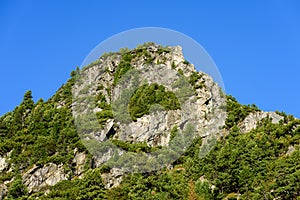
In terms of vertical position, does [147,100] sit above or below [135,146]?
above

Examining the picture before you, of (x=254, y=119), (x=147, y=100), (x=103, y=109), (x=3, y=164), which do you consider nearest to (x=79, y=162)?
(x=3, y=164)

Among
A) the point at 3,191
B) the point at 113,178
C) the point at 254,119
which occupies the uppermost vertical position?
the point at 254,119

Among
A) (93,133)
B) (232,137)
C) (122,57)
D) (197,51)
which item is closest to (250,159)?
(232,137)

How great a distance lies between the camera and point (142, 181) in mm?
71438

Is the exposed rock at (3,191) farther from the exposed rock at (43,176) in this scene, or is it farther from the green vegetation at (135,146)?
the green vegetation at (135,146)

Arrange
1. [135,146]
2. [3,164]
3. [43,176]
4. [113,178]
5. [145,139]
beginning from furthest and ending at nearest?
[145,139] → [135,146] → [3,164] → [43,176] → [113,178]

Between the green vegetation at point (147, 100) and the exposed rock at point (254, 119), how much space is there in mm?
14927

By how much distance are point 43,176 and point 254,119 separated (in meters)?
39.3

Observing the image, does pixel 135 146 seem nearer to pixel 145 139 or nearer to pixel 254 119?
pixel 145 139

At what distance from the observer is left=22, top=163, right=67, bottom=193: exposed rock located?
8319cm

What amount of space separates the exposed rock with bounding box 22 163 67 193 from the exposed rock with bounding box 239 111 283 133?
1323 inches

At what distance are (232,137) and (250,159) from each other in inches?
527

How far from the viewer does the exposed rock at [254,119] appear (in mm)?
94562

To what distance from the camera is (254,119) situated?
96250 mm
